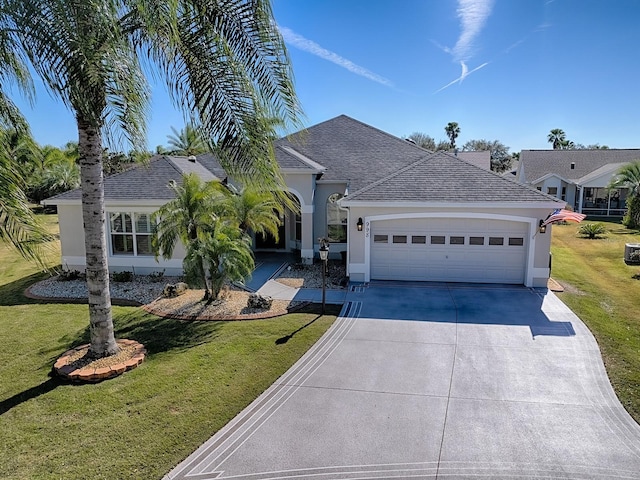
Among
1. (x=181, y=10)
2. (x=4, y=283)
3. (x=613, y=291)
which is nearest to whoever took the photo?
(x=181, y=10)

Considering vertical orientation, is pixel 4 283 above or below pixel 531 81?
below

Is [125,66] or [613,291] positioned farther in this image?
[613,291]

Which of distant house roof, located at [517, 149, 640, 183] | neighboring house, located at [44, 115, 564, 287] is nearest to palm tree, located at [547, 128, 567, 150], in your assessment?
distant house roof, located at [517, 149, 640, 183]

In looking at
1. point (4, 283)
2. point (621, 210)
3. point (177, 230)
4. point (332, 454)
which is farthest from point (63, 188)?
point (621, 210)

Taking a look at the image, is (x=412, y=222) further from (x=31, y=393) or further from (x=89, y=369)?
(x=31, y=393)

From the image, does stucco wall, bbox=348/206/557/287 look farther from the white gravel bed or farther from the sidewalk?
the white gravel bed

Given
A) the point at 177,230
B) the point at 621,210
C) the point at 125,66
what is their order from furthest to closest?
1. the point at 621,210
2. the point at 177,230
3. the point at 125,66

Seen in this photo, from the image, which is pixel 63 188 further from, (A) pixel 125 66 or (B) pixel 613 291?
(B) pixel 613 291
